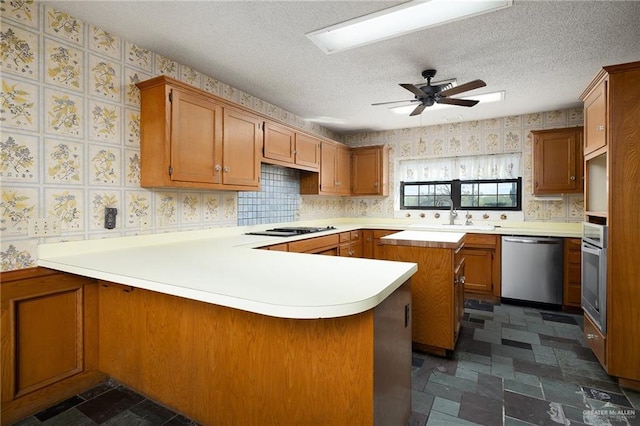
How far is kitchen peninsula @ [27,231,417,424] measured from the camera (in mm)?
1119

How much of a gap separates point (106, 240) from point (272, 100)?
2292mm

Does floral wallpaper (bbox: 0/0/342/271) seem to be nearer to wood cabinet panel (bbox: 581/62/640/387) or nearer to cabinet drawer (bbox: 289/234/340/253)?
cabinet drawer (bbox: 289/234/340/253)

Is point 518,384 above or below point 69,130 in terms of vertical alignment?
below

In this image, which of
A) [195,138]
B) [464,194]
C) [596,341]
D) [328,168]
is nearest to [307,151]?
[328,168]

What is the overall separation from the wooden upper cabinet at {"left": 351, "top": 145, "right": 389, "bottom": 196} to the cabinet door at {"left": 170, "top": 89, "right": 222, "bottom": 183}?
109 inches

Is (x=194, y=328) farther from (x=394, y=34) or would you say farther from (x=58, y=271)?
(x=394, y=34)

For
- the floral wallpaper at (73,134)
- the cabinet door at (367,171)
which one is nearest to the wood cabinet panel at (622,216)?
the cabinet door at (367,171)

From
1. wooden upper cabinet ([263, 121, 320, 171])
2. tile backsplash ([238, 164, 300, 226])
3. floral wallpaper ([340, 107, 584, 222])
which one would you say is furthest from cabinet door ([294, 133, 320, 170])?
floral wallpaper ([340, 107, 584, 222])

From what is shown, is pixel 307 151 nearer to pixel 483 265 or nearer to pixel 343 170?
pixel 343 170

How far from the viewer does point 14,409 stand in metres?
1.69

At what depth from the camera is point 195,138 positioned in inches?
93.1

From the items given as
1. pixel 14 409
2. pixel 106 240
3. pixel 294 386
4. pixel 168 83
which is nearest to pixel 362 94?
pixel 168 83

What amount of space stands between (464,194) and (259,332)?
4136 mm

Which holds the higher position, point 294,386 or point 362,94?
point 362,94
